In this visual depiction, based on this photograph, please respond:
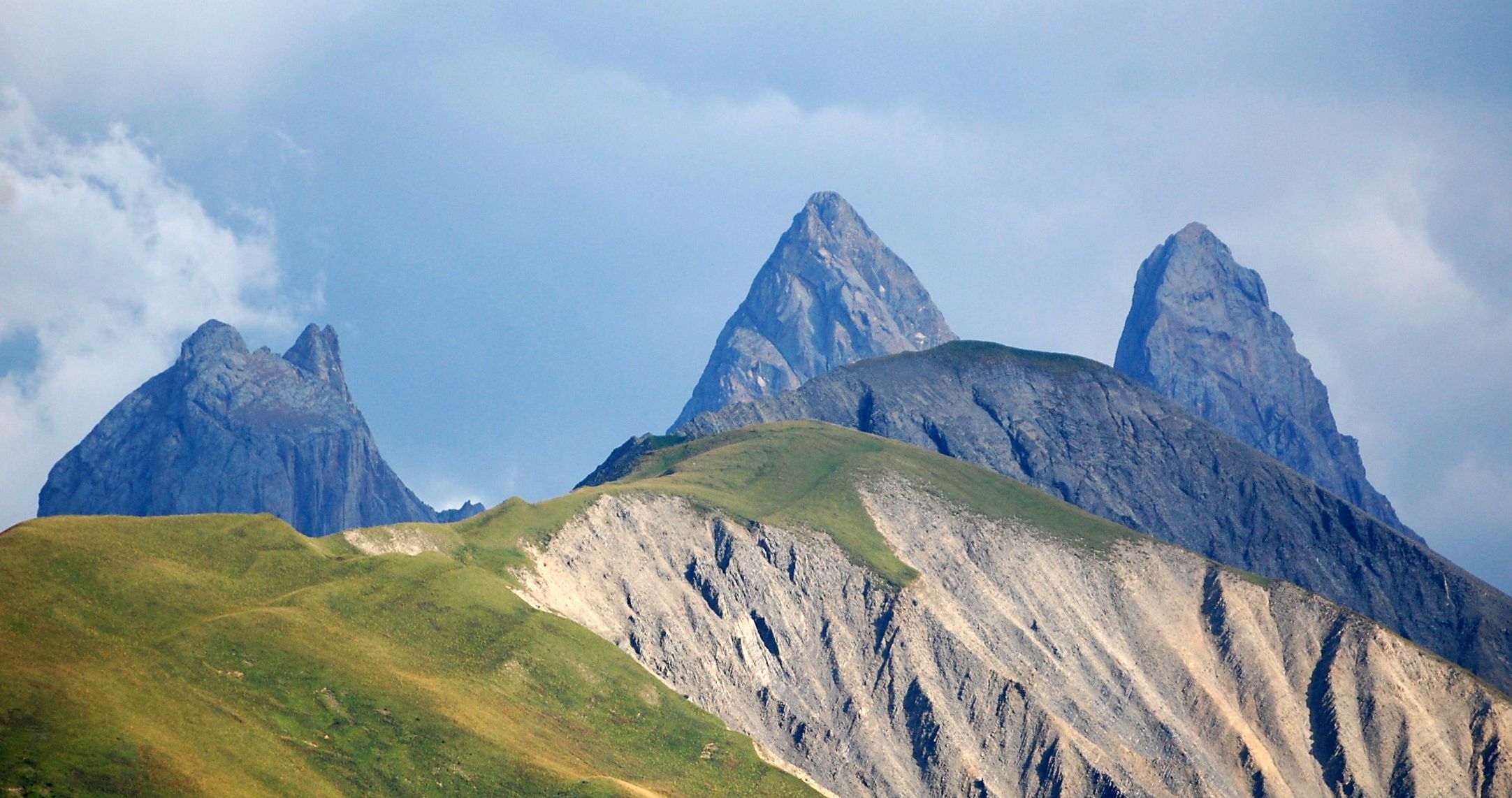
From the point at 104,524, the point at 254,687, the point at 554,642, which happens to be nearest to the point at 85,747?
the point at 254,687

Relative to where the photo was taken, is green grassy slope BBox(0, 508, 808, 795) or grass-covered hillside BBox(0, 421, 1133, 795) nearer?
green grassy slope BBox(0, 508, 808, 795)

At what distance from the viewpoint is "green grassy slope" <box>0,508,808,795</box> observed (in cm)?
13412

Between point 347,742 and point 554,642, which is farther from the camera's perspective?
point 554,642

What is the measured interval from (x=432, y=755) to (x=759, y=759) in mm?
39337

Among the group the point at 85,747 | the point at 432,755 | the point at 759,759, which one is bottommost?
the point at 85,747

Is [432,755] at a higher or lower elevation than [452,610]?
lower

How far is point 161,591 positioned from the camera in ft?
541

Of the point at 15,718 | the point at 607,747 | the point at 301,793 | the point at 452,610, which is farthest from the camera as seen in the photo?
the point at 452,610

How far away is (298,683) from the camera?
15750cm

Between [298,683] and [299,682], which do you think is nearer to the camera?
[298,683]

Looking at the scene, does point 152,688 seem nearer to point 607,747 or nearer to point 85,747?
point 85,747

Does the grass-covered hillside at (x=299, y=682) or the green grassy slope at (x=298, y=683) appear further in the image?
the grass-covered hillside at (x=299, y=682)

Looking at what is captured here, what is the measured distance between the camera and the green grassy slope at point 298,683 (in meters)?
134

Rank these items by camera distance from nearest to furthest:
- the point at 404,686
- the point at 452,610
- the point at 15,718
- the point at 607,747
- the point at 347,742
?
the point at 15,718 → the point at 347,742 → the point at 404,686 → the point at 607,747 → the point at 452,610
